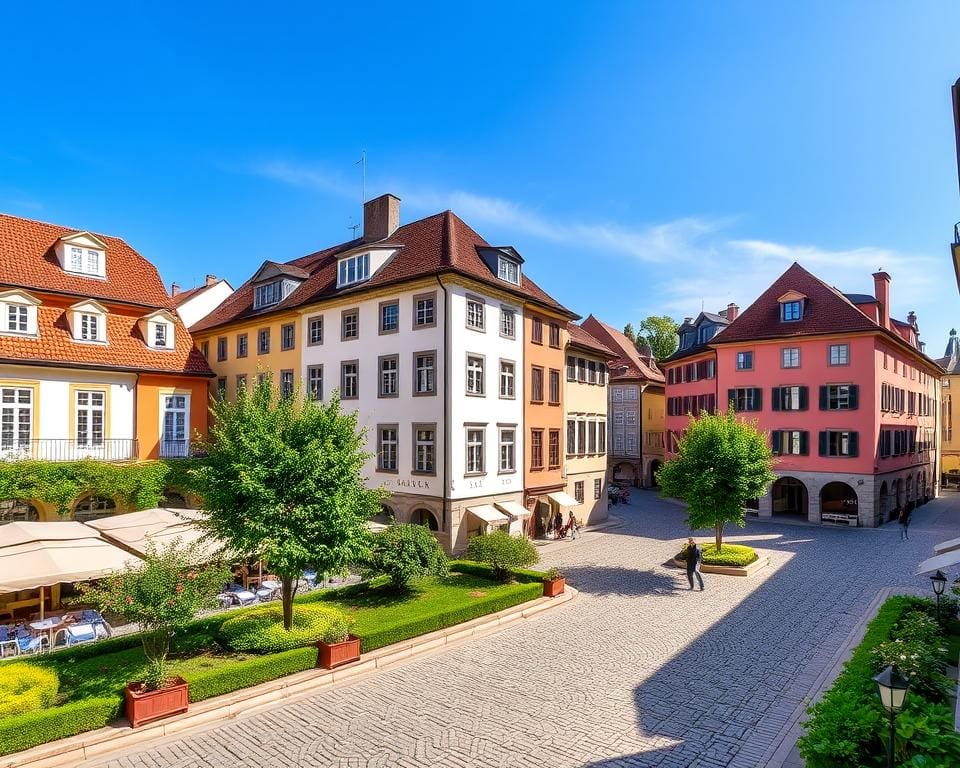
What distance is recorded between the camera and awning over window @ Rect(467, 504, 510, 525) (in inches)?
1014

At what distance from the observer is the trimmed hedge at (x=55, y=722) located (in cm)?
970

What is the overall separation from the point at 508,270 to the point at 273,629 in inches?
793

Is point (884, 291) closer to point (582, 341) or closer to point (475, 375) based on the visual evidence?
point (582, 341)

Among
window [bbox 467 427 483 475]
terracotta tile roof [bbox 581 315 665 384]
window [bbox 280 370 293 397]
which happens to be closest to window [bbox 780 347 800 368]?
terracotta tile roof [bbox 581 315 665 384]

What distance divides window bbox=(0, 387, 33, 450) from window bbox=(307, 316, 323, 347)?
479 inches

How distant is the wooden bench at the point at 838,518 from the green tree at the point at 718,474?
1580cm

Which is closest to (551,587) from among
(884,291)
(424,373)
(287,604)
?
(287,604)

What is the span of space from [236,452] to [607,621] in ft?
38.2

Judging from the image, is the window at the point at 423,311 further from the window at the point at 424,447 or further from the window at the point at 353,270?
the window at the point at 424,447

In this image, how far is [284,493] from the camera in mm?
14539

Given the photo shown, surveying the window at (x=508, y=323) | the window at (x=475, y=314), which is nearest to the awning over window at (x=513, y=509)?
the window at (x=508, y=323)

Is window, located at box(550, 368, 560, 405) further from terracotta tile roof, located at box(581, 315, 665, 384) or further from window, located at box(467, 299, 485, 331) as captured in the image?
terracotta tile roof, located at box(581, 315, 665, 384)

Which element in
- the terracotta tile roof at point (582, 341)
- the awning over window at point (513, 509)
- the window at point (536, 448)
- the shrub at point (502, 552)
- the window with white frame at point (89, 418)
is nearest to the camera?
the shrub at point (502, 552)

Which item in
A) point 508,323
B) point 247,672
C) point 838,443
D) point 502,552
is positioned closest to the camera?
point 247,672
